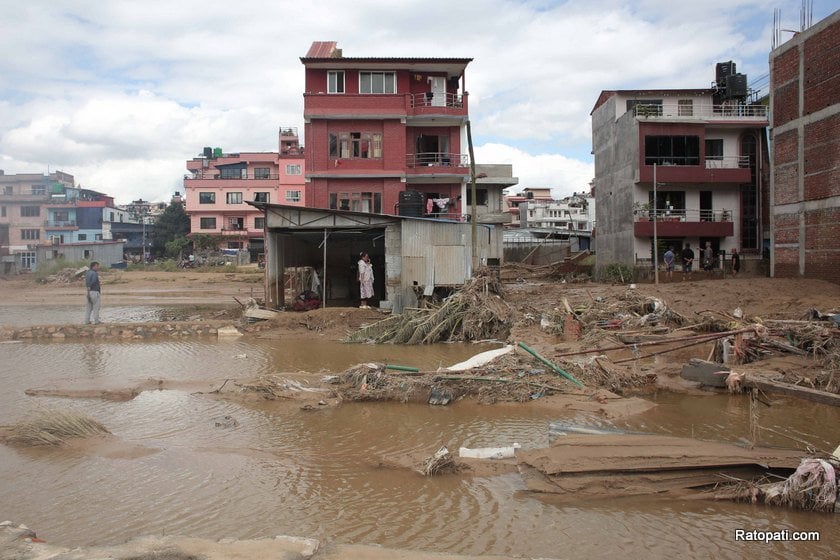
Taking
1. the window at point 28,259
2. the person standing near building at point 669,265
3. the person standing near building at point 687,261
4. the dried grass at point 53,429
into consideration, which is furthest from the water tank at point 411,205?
the window at point 28,259

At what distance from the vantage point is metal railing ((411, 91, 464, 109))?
31.2 m

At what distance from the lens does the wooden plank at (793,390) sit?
884 centimetres

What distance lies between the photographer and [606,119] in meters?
37.2

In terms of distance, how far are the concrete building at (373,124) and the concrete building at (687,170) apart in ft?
32.5

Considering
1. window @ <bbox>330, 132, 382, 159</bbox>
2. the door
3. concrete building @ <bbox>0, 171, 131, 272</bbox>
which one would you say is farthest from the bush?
concrete building @ <bbox>0, 171, 131, 272</bbox>

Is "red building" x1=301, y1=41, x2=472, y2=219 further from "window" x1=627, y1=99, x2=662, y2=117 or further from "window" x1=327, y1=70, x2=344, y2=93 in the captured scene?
"window" x1=627, y1=99, x2=662, y2=117

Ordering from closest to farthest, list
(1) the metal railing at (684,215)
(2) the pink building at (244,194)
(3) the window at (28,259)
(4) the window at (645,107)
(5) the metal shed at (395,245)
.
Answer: (5) the metal shed at (395,245) < (1) the metal railing at (684,215) < (4) the window at (645,107) < (3) the window at (28,259) < (2) the pink building at (244,194)

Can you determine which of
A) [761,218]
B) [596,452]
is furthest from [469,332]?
[761,218]

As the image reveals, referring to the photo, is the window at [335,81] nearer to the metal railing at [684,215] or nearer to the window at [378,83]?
the window at [378,83]

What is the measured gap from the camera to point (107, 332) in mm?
17641

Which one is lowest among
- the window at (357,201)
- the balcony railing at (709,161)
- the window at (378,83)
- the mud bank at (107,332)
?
the mud bank at (107,332)

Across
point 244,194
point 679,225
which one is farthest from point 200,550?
A: point 244,194

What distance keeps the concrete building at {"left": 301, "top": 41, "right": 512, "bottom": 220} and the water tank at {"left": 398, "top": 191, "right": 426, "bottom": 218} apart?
3274mm

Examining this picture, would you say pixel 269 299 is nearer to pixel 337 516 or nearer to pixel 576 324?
pixel 576 324
